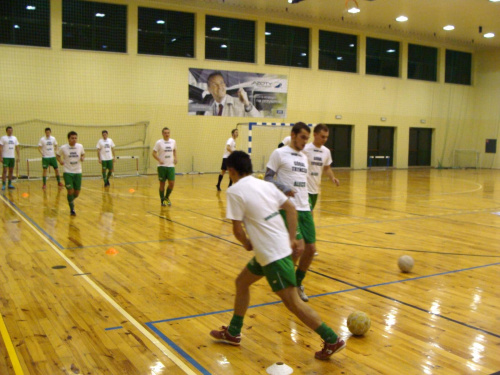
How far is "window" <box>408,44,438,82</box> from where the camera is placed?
31.1 meters

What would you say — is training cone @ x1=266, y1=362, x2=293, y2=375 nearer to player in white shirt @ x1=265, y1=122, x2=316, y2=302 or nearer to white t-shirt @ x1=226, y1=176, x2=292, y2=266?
white t-shirt @ x1=226, y1=176, x2=292, y2=266

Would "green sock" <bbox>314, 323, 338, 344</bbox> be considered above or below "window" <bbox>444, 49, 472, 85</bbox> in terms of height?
below

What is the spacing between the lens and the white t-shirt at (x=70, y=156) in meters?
11.2

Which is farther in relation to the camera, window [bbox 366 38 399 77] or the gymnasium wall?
window [bbox 366 38 399 77]

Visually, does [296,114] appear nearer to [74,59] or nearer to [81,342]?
[74,59]

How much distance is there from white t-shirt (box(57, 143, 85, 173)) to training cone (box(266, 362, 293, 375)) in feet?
28.5

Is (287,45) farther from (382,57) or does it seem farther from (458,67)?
(458,67)

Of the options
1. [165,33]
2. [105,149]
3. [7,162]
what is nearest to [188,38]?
[165,33]

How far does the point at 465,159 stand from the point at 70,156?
29.2 meters

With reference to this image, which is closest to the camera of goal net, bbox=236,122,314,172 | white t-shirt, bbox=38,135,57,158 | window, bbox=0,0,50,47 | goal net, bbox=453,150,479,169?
white t-shirt, bbox=38,135,57,158

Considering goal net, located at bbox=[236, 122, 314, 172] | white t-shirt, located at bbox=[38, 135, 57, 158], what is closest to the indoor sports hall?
goal net, located at bbox=[236, 122, 314, 172]

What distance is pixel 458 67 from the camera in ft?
109

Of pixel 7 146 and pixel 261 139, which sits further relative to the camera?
pixel 261 139

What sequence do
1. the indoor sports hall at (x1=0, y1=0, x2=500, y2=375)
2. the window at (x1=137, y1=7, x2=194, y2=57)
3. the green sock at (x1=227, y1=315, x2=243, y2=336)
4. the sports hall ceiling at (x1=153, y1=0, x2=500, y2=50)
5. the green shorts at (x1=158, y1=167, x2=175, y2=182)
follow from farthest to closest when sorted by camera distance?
the window at (x1=137, y1=7, x2=194, y2=57) → the sports hall ceiling at (x1=153, y1=0, x2=500, y2=50) → the green shorts at (x1=158, y1=167, x2=175, y2=182) → the indoor sports hall at (x1=0, y1=0, x2=500, y2=375) → the green sock at (x1=227, y1=315, x2=243, y2=336)
